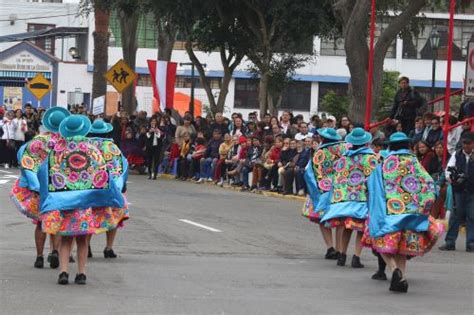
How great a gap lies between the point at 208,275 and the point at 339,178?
246 centimetres

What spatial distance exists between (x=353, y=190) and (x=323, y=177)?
79 centimetres

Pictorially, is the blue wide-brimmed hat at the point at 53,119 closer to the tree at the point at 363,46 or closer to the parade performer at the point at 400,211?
the parade performer at the point at 400,211

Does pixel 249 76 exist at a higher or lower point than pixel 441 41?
lower

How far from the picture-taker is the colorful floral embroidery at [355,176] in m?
13.6

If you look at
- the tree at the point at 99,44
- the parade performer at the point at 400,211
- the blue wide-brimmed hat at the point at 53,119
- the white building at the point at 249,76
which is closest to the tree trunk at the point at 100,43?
the tree at the point at 99,44

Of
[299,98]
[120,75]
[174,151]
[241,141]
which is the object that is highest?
[120,75]

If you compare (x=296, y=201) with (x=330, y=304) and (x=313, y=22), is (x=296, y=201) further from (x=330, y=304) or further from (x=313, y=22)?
(x=330, y=304)

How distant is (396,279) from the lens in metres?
11.4

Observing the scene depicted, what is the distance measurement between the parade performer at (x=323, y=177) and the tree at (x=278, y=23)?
19.6 m

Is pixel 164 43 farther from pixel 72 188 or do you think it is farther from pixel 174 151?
pixel 72 188

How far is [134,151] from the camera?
33938 mm

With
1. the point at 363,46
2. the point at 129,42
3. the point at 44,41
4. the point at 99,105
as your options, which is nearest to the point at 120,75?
the point at 99,105

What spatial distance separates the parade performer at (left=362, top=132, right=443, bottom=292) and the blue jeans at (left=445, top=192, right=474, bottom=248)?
5.17 meters

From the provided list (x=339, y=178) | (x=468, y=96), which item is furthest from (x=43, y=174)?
(x=468, y=96)
